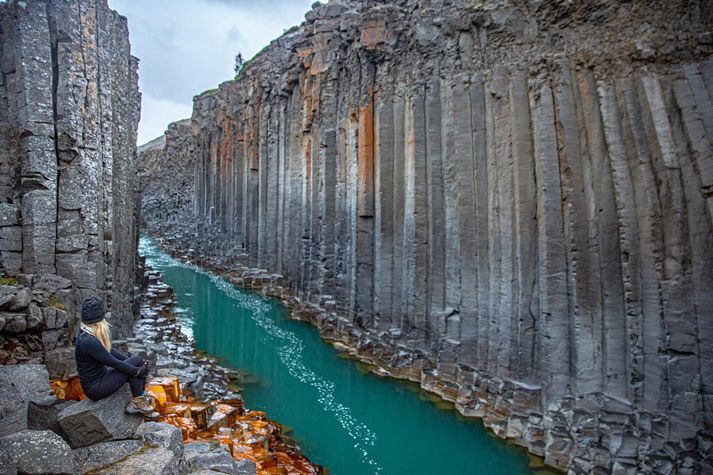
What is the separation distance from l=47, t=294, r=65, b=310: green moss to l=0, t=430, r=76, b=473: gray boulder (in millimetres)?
4187

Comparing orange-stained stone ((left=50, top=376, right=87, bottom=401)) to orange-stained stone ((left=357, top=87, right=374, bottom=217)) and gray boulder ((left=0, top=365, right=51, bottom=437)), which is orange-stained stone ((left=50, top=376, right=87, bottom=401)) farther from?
orange-stained stone ((left=357, top=87, right=374, bottom=217))

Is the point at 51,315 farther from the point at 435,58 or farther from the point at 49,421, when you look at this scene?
the point at 435,58

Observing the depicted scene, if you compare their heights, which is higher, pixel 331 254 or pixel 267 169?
pixel 267 169

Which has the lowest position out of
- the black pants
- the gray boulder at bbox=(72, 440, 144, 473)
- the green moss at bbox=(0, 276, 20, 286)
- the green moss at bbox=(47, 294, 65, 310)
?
the gray boulder at bbox=(72, 440, 144, 473)

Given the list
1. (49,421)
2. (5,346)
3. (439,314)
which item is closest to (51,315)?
(5,346)

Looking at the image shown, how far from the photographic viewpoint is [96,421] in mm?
5137

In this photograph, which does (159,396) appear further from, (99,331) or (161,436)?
(99,331)

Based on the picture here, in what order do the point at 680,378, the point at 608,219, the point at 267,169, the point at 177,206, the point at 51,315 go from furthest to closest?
the point at 177,206 → the point at 267,169 → the point at 608,219 → the point at 680,378 → the point at 51,315

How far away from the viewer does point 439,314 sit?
12.4m

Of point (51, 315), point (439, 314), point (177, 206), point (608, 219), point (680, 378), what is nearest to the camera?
point (51, 315)

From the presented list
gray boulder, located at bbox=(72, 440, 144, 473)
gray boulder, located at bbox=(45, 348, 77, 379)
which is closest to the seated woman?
gray boulder, located at bbox=(72, 440, 144, 473)

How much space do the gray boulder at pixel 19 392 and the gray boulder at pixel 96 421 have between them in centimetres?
44

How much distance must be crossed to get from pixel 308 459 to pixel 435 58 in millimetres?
10350

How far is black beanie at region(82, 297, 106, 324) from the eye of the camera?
16.7ft
